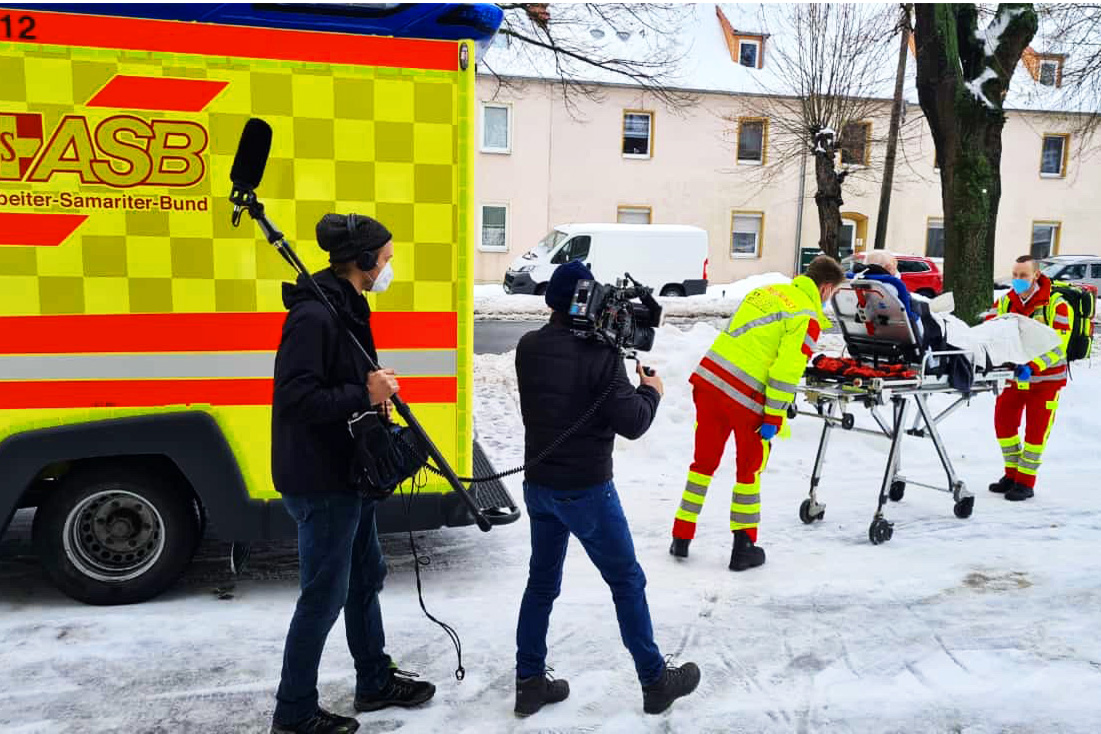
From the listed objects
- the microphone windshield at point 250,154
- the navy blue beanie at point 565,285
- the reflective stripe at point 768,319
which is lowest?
the reflective stripe at point 768,319

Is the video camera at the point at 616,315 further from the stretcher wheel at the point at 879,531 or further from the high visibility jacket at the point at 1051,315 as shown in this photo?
the high visibility jacket at the point at 1051,315

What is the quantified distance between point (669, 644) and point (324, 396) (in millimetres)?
2251

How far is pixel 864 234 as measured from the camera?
103 ft

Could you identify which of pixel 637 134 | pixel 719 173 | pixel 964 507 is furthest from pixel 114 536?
pixel 719 173

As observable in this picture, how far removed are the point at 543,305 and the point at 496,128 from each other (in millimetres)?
8192

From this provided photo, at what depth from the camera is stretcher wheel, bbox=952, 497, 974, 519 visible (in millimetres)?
6516

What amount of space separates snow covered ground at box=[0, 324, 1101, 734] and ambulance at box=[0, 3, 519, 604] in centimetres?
54

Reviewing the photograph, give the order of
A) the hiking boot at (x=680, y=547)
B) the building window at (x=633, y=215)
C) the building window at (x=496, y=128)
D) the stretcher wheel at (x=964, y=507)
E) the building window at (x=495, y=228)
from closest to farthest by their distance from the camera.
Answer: the hiking boot at (x=680, y=547) → the stretcher wheel at (x=964, y=507) → the building window at (x=496, y=128) → the building window at (x=495, y=228) → the building window at (x=633, y=215)

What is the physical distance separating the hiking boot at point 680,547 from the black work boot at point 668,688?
5.57ft

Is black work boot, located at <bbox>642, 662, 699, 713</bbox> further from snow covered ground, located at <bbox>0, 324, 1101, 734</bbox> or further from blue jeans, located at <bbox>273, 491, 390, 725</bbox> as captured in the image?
blue jeans, located at <bbox>273, 491, 390, 725</bbox>

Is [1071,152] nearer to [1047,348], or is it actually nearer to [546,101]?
[546,101]

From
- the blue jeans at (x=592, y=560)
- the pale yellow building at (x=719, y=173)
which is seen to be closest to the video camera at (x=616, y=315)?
the blue jeans at (x=592, y=560)

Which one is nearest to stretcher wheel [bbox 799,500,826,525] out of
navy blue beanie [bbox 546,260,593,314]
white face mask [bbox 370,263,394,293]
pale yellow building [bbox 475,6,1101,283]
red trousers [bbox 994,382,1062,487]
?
red trousers [bbox 994,382,1062,487]

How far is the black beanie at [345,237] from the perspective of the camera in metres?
3.39
